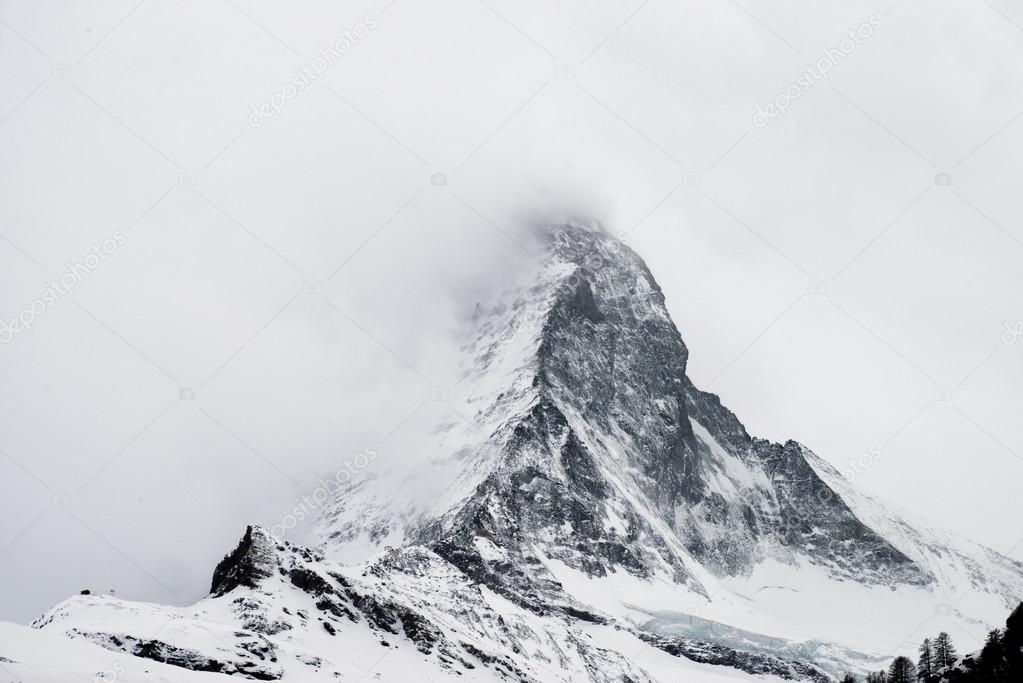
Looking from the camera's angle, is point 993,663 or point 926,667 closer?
point 993,663

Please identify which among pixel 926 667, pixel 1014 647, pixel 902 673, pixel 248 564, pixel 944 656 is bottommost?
pixel 248 564

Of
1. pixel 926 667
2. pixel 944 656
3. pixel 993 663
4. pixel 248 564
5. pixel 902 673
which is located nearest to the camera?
pixel 993 663

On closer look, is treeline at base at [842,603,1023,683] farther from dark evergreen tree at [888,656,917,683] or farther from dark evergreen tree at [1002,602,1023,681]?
dark evergreen tree at [888,656,917,683]

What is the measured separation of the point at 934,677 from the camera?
11150 centimetres

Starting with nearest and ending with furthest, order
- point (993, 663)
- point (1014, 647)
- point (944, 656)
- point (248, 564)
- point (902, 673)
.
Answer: point (1014, 647), point (993, 663), point (944, 656), point (902, 673), point (248, 564)

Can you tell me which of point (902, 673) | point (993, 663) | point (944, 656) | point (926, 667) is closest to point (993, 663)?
point (993, 663)

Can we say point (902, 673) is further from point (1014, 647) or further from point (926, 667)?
point (1014, 647)

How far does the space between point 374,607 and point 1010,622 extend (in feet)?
283

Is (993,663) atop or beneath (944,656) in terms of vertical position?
beneath

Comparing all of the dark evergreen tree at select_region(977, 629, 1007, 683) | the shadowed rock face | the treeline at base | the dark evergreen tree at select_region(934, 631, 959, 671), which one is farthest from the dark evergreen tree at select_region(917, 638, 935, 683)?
the shadowed rock face

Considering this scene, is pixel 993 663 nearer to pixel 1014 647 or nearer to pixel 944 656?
pixel 1014 647

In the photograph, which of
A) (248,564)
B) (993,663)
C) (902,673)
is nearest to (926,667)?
(902,673)

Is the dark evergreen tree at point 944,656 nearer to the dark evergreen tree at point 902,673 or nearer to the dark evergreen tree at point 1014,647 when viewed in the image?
the dark evergreen tree at point 902,673

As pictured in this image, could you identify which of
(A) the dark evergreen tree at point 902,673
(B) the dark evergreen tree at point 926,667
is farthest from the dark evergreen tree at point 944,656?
(A) the dark evergreen tree at point 902,673
